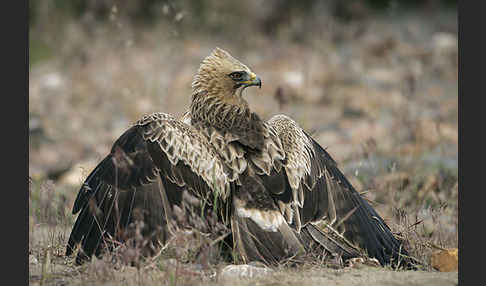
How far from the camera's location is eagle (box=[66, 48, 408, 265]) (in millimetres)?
5062

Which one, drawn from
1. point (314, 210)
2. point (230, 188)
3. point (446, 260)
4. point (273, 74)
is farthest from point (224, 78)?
point (273, 74)

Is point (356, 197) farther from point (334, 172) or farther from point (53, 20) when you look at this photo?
point (53, 20)

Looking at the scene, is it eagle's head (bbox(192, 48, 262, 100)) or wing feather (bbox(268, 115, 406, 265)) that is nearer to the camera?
wing feather (bbox(268, 115, 406, 265))

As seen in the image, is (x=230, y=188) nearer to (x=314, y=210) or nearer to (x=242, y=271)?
(x=314, y=210)

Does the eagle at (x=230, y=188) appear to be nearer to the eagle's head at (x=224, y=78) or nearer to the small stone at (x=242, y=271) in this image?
the eagle's head at (x=224, y=78)

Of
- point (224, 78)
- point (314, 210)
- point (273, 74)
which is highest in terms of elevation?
point (273, 74)

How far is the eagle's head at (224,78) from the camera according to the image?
5.77 meters

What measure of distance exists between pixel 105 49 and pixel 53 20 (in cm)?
177

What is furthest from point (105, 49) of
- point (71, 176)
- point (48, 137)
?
point (71, 176)

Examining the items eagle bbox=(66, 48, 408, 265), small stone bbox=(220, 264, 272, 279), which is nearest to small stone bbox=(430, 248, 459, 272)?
eagle bbox=(66, 48, 408, 265)

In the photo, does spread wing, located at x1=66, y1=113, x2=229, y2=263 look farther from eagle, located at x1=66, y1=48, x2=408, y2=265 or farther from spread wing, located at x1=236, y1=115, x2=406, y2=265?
spread wing, located at x1=236, y1=115, x2=406, y2=265

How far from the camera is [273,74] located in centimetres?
1266

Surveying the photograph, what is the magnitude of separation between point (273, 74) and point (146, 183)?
7.87 meters

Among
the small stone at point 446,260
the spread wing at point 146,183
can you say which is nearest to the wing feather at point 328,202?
the small stone at point 446,260
